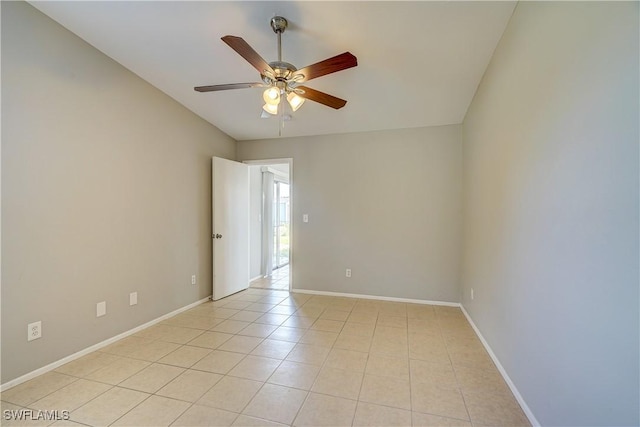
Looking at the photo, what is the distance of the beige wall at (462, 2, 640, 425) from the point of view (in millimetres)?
932

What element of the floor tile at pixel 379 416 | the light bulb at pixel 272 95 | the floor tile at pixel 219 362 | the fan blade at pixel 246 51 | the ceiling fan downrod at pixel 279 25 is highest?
the ceiling fan downrod at pixel 279 25

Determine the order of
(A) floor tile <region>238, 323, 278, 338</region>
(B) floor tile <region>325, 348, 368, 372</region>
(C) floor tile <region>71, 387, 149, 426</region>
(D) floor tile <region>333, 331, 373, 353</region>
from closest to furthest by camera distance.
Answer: (C) floor tile <region>71, 387, 149, 426</region>
(B) floor tile <region>325, 348, 368, 372</region>
(D) floor tile <region>333, 331, 373, 353</region>
(A) floor tile <region>238, 323, 278, 338</region>

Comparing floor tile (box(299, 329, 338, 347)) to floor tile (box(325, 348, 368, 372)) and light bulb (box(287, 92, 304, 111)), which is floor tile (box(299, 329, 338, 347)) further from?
light bulb (box(287, 92, 304, 111))

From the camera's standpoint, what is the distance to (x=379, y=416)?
1.64 meters

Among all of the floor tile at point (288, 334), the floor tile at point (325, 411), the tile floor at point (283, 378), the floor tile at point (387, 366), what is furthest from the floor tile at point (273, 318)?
the floor tile at point (325, 411)

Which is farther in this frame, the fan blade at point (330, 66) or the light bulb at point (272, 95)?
the light bulb at point (272, 95)

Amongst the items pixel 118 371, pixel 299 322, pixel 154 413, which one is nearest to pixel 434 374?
pixel 299 322

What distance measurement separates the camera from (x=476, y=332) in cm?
276

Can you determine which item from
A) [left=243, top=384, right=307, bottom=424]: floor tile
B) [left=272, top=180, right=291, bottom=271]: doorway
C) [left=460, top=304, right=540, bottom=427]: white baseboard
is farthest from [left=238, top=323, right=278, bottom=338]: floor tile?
[left=272, top=180, right=291, bottom=271]: doorway

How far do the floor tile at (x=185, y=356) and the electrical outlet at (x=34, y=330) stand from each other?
0.89 m

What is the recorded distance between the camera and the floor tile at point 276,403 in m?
1.65

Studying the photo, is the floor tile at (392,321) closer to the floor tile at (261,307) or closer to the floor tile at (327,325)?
the floor tile at (327,325)

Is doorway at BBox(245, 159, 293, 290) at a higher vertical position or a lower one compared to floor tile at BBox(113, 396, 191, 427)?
higher

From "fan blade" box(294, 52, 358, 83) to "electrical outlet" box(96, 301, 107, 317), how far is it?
2.67 meters
